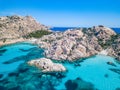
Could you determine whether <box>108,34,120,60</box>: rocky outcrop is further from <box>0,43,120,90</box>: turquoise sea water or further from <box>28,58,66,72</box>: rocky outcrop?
<box>28,58,66,72</box>: rocky outcrop

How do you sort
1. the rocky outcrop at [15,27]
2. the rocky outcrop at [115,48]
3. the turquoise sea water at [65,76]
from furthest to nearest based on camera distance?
the rocky outcrop at [15,27], the rocky outcrop at [115,48], the turquoise sea water at [65,76]

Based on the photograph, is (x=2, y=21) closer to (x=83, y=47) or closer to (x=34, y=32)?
(x=34, y=32)

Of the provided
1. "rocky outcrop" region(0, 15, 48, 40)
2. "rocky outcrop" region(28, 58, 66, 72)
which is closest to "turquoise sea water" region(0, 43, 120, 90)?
"rocky outcrop" region(28, 58, 66, 72)

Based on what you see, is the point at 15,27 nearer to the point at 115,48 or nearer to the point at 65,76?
the point at 115,48

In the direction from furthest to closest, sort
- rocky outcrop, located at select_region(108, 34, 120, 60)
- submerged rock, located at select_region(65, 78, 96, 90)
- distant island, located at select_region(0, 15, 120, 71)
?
rocky outcrop, located at select_region(108, 34, 120, 60) < distant island, located at select_region(0, 15, 120, 71) < submerged rock, located at select_region(65, 78, 96, 90)

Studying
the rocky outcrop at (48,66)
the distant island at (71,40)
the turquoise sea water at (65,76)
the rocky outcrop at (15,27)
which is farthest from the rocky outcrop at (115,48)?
the rocky outcrop at (15,27)

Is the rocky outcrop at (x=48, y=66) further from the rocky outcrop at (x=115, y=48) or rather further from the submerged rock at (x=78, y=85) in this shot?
the rocky outcrop at (x=115, y=48)

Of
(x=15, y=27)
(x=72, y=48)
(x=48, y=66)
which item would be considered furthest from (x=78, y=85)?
(x=15, y=27)
